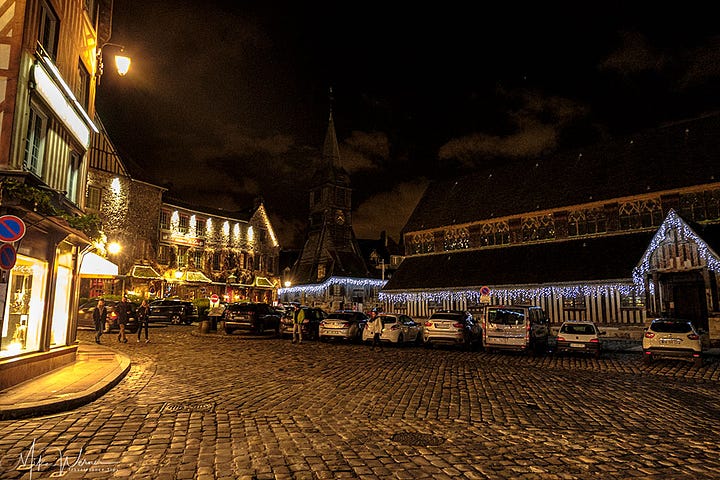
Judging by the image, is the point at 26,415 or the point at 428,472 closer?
the point at 428,472

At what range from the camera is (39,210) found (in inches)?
352

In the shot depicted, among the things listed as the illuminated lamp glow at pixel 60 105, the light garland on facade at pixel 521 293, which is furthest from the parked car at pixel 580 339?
the illuminated lamp glow at pixel 60 105

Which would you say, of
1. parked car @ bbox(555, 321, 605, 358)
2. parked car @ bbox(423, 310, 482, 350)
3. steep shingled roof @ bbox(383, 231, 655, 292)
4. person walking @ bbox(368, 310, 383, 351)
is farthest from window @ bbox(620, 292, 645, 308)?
person walking @ bbox(368, 310, 383, 351)

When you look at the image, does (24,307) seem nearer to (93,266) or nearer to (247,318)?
(93,266)

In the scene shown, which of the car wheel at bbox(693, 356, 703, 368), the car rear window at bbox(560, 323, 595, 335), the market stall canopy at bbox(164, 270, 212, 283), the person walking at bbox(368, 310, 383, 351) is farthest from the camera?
the market stall canopy at bbox(164, 270, 212, 283)

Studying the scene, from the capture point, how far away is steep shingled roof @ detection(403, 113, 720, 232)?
1083 inches

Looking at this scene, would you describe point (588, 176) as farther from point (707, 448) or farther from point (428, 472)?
point (428, 472)

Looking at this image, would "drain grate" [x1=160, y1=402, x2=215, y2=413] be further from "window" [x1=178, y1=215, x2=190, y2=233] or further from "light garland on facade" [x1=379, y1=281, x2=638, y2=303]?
"window" [x1=178, y1=215, x2=190, y2=233]

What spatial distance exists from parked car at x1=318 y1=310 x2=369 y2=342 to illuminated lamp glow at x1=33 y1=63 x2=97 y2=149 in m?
12.9

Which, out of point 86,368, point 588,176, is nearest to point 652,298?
point 588,176

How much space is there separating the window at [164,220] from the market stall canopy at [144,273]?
482cm

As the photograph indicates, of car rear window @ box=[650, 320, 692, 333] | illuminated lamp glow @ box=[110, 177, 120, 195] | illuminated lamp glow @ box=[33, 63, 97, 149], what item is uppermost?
illuminated lamp glow @ box=[110, 177, 120, 195]

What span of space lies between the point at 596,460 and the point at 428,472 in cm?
207

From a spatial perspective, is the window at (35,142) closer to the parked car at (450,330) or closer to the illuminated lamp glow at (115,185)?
the parked car at (450,330)
